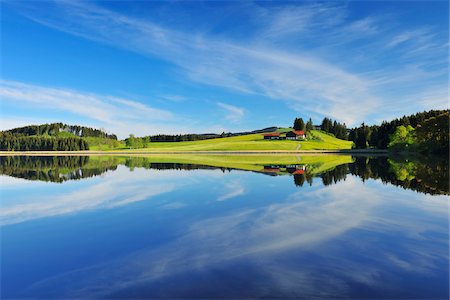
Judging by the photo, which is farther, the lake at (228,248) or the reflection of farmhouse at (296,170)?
the reflection of farmhouse at (296,170)

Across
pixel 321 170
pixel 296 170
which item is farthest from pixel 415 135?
pixel 296 170

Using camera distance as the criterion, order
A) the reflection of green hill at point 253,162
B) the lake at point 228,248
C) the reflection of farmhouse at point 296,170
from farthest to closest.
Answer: the reflection of green hill at point 253,162
the reflection of farmhouse at point 296,170
the lake at point 228,248

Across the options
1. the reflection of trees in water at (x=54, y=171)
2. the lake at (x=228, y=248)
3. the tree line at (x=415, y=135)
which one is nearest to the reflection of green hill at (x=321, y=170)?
the reflection of trees in water at (x=54, y=171)

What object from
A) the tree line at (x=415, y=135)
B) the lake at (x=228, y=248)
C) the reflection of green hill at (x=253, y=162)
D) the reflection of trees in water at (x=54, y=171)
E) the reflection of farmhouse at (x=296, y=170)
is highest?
the tree line at (x=415, y=135)

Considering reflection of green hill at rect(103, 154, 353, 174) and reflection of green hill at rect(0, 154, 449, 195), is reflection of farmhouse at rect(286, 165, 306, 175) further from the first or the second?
reflection of green hill at rect(103, 154, 353, 174)

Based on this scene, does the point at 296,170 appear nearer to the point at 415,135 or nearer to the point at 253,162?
the point at 253,162

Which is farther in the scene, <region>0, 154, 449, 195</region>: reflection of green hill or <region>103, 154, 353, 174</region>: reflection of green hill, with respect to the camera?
<region>103, 154, 353, 174</region>: reflection of green hill

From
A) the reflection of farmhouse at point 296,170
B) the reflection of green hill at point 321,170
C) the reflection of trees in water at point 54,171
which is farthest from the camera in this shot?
the reflection of farmhouse at point 296,170

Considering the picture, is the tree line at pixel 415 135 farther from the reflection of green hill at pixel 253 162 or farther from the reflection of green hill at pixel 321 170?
the reflection of green hill at pixel 253 162

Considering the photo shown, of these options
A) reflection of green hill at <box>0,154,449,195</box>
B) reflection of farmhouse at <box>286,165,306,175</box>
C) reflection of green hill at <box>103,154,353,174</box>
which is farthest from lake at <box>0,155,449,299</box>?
reflection of green hill at <box>103,154,353,174</box>

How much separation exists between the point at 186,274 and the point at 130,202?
14.5 m

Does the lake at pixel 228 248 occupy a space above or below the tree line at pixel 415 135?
below

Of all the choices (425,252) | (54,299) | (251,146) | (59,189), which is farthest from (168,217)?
(251,146)

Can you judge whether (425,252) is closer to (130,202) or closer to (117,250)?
(117,250)
